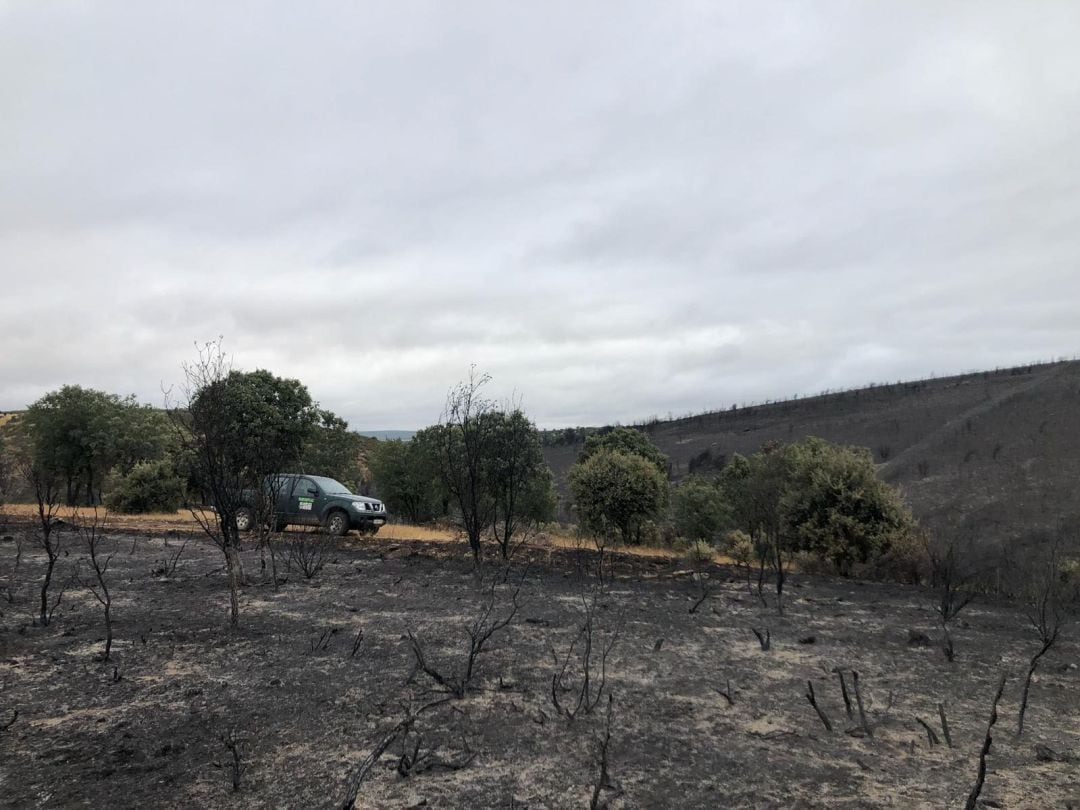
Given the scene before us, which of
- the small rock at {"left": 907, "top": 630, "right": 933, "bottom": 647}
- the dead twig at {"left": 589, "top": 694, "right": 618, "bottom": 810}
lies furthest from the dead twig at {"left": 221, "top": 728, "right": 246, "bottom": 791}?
the small rock at {"left": 907, "top": 630, "right": 933, "bottom": 647}

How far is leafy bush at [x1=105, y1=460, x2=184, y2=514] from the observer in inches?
882

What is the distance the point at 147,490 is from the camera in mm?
22484

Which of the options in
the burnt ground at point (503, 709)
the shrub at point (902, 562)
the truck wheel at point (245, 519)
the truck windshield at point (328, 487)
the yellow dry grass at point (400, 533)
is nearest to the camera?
the burnt ground at point (503, 709)

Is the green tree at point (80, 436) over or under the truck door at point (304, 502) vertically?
over

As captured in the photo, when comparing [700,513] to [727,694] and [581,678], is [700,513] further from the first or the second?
[727,694]

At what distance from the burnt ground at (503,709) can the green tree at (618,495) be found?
1219cm

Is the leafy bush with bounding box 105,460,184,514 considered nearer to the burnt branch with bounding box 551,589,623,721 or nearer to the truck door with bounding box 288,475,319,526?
the truck door with bounding box 288,475,319,526

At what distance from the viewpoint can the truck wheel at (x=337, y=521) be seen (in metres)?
16.1

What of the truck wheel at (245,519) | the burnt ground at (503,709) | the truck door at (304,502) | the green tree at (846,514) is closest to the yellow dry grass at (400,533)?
the truck door at (304,502)

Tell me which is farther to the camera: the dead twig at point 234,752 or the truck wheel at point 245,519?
the truck wheel at point 245,519

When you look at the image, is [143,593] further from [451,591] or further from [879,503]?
[879,503]

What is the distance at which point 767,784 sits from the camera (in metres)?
3.62

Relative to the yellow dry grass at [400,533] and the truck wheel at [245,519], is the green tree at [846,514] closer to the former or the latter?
the yellow dry grass at [400,533]

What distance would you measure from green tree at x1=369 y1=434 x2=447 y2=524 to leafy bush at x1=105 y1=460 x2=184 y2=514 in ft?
37.2
